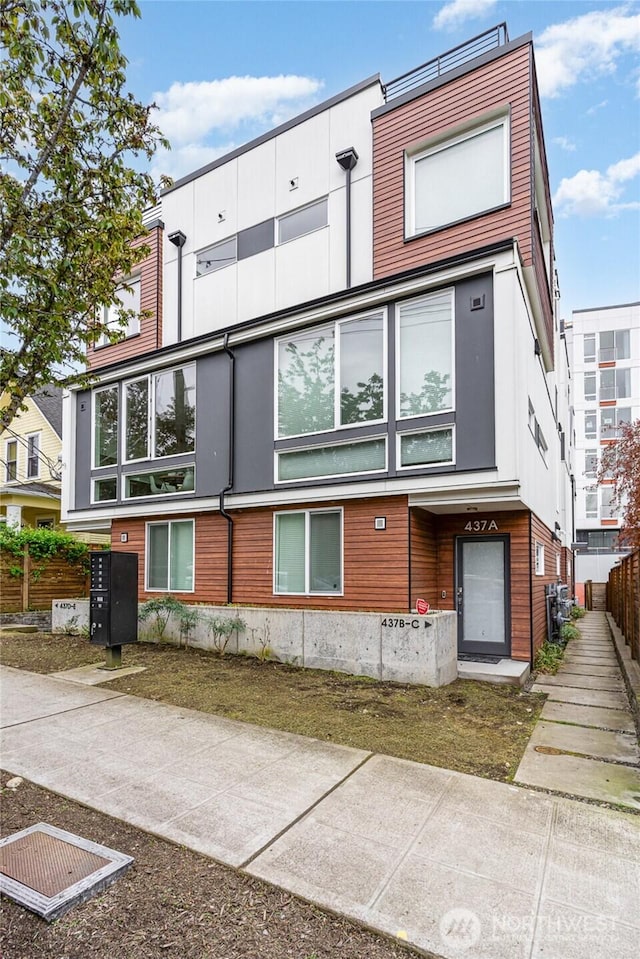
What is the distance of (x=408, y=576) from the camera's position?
8.29 metres

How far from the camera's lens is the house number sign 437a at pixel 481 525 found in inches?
350

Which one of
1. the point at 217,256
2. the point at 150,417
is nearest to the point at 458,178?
the point at 217,256

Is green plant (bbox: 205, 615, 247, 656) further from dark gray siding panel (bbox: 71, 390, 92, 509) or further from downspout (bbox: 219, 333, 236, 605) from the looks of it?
dark gray siding panel (bbox: 71, 390, 92, 509)

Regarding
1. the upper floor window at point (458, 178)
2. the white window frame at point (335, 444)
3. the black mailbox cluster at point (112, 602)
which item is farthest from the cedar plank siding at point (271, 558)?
the upper floor window at point (458, 178)

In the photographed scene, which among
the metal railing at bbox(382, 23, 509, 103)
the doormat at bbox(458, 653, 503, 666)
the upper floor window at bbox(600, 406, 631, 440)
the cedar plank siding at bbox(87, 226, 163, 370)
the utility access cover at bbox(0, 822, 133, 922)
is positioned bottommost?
the doormat at bbox(458, 653, 503, 666)

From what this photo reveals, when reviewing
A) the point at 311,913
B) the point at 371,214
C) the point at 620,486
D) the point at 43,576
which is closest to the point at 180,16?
the point at 371,214

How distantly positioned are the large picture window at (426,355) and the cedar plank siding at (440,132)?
43.4 inches

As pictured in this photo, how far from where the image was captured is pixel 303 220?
10625 mm

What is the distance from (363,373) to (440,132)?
166 inches

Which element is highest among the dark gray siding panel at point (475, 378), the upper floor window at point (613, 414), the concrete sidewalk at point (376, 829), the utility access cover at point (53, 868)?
the upper floor window at point (613, 414)

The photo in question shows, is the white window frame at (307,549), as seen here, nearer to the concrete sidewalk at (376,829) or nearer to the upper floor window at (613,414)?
the concrete sidewalk at (376,829)

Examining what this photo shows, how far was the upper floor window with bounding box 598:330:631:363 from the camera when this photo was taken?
37188mm

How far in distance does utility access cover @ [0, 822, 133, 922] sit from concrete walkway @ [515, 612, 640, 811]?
3.06 meters

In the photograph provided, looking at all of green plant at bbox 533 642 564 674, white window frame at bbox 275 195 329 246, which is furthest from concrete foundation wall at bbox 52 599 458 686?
white window frame at bbox 275 195 329 246
